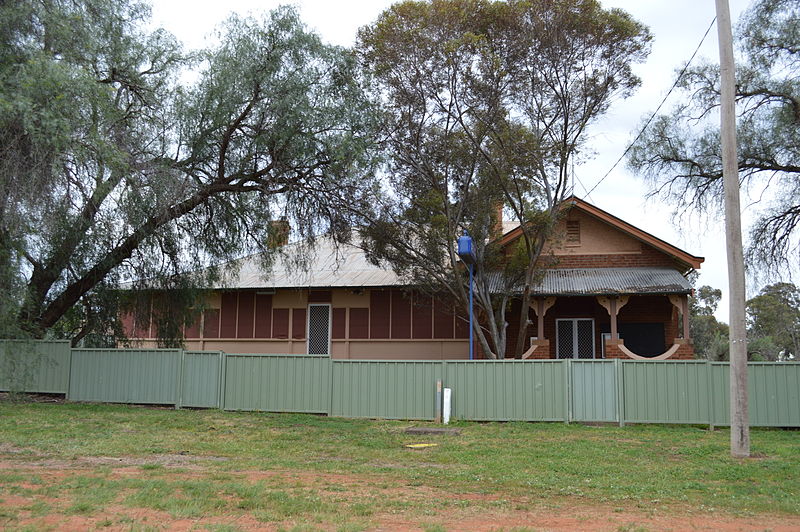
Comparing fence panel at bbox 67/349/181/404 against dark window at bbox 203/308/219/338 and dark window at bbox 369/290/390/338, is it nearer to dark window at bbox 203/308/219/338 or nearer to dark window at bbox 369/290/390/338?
dark window at bbox 203/308/219/338

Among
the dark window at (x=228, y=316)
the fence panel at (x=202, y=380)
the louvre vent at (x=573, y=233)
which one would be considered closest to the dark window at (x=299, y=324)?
the dark window at (x=228, y=316)

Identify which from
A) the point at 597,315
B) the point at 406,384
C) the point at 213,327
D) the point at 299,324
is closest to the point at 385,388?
the point at 406,384

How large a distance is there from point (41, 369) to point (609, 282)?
1635 cm

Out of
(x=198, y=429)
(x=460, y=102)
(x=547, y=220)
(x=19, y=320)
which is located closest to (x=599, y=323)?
(x=547, y=220)

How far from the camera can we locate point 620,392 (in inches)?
631

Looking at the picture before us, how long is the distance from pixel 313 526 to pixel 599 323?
19.1 metres

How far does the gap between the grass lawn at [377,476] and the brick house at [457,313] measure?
6.70 metres

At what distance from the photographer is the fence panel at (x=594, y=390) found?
16.1 m

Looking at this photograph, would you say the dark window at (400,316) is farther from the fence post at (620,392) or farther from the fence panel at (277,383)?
the fence post at (620,392)

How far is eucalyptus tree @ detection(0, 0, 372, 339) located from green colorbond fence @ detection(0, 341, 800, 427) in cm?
172

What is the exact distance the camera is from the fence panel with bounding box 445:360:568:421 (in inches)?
640

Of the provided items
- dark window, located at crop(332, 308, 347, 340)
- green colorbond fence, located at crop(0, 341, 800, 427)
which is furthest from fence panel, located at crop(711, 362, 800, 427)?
dark window, located at crop(332, 308, 347, 340)

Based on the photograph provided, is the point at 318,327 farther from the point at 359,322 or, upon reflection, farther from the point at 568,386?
the point at 568,386

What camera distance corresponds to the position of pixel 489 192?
67.4 ft
